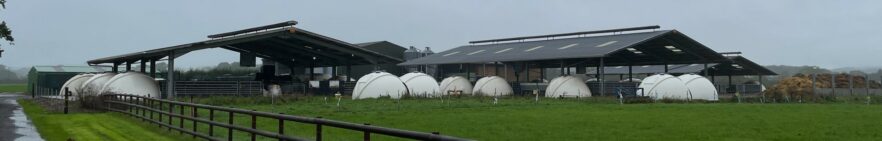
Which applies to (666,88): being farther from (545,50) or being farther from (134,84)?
→ (134,84)

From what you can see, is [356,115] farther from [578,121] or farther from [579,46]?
[579,46]

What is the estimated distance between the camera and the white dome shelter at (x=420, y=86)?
51906 millimetres

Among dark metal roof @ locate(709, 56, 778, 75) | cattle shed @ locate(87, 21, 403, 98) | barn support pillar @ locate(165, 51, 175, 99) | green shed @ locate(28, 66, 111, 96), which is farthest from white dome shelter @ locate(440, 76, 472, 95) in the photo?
green shed @ locate(28, 66, 111, 96)

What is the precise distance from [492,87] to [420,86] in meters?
8.19

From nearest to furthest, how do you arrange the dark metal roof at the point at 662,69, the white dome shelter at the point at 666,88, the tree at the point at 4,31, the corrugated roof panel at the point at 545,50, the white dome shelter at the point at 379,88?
the tree at the point at 4,31, the white dome shelter at the point at 379,88, the white dome shelter at the point at 666,88, the corrugated roof panel at the point at 545,50, the dark metal roof at the point at 662,69

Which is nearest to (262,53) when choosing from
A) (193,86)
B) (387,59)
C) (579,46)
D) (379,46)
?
(387,59)

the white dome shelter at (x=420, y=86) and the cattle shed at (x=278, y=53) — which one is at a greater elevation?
the cattle shed at (x=278, y=53)

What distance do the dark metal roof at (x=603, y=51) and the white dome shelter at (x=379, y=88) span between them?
10.6 m

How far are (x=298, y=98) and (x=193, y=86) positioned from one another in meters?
8.07

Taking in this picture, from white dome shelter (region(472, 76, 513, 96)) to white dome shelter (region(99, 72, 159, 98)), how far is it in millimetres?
24033

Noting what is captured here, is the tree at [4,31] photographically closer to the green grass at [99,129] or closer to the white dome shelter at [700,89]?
the green grass at [99,129]

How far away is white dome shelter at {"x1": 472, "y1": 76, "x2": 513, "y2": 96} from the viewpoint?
58562 millimetres

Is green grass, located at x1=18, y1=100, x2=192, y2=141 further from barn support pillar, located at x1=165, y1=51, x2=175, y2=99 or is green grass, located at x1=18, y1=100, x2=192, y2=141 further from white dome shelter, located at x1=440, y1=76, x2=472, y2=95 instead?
white dome shelter, located at x1=440, y1=76, x2=472, y2=95

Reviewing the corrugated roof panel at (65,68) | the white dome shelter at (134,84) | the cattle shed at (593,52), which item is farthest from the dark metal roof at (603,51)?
the corrugated roof panel at (65,68)
